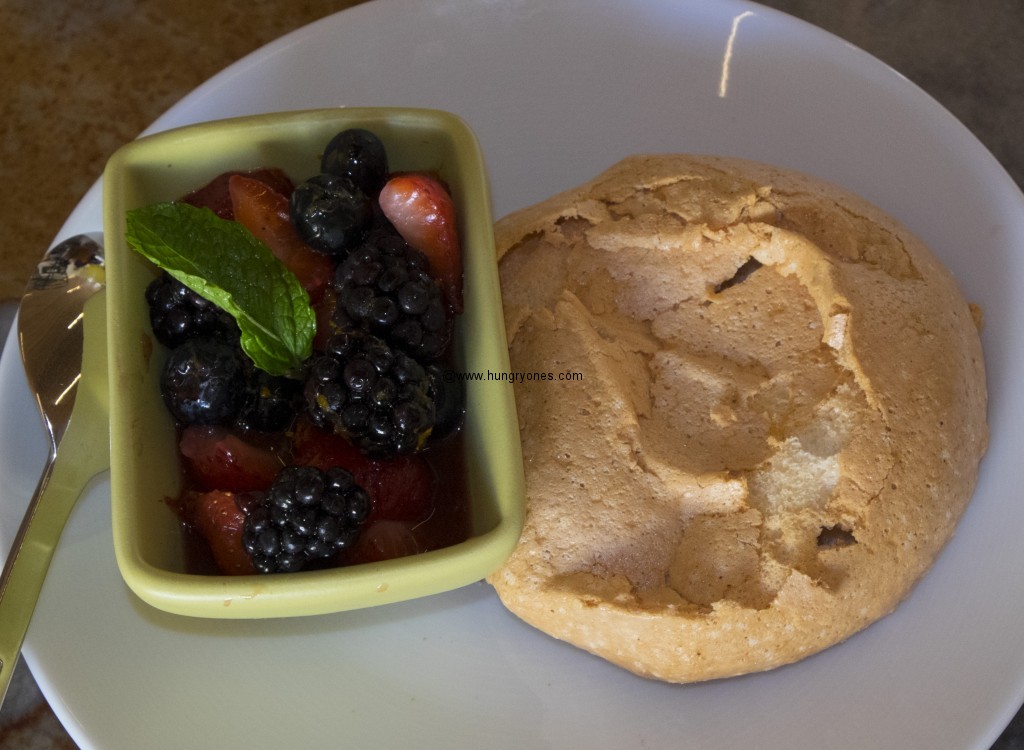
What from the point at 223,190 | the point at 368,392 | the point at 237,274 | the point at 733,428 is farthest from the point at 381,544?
the point at 223,190

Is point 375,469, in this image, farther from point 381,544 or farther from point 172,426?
point 172,426

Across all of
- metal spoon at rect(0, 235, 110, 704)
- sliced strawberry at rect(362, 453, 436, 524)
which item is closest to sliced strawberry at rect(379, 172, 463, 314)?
sliced strawberry at rect(362, 453, 436, 524)

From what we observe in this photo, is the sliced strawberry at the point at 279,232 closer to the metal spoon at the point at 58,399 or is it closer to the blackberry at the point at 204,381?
the blackberry at the point at 204,381

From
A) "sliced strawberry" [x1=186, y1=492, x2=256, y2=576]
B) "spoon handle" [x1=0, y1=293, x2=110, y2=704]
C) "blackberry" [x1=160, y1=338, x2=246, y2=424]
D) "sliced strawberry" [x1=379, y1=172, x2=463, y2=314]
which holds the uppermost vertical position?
"sliced strawberry" [x1=379, y1=172, x2=463, y2=314]

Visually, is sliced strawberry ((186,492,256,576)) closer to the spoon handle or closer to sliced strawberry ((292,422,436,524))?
sliced strawberry ((292,422,436,524))

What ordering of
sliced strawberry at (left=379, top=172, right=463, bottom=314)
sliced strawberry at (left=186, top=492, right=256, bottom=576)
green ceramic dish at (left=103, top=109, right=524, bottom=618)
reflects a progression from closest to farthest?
green ceramic dish at (left=103, top=109, right=524, bottom=618) < sliced strawberry at (left=186, top=492, right=256, bottom=576) < sliced strawberry at (left=379, top=172, right=463, bottom=314)

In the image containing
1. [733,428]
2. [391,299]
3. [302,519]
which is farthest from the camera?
[733,428]

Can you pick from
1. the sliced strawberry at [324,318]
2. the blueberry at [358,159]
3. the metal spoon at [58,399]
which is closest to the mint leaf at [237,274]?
the sliced strawberry at [324,318]
